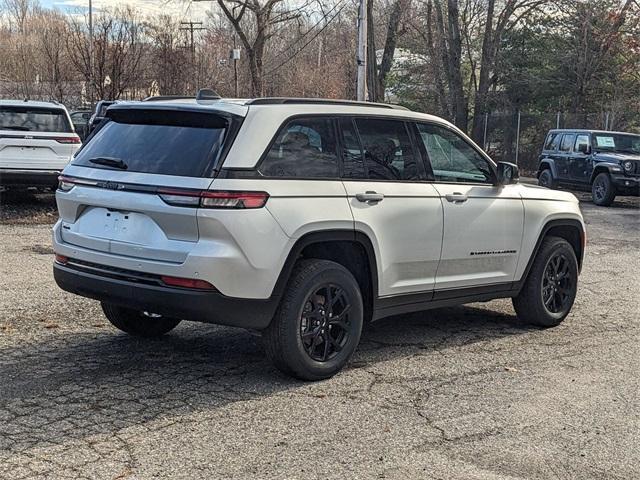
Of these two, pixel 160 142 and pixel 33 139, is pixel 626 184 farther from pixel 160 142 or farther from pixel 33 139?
pixel 160 142

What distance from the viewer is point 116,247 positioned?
520 centimetres

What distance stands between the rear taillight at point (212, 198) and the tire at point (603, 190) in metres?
16.3

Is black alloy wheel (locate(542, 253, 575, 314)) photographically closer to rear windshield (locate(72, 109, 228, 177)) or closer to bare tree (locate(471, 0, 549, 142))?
rear windshield (locate(72, 109, 228, 177))

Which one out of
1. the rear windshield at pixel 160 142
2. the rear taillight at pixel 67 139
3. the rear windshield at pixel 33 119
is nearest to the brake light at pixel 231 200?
the rear windshield at pixel 160 142

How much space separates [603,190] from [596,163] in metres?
0.70

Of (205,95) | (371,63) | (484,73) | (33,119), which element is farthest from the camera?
(484,73)

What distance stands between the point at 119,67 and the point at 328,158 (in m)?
20.4

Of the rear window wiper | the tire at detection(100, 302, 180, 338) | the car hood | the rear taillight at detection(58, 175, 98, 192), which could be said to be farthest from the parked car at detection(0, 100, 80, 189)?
the car hood

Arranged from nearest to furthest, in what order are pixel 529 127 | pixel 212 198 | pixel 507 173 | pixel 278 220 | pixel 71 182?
1. pixel 212 198
2. pixel 278 220
3. pixel 71 182
4. pixel 507 173
5. pixel 529 127

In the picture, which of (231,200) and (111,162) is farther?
(111,162)

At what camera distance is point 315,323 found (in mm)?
5426

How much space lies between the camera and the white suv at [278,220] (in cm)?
495

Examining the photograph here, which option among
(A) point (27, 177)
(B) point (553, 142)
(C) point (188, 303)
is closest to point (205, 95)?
(C) point (188, 303)

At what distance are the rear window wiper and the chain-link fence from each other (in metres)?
27.2
